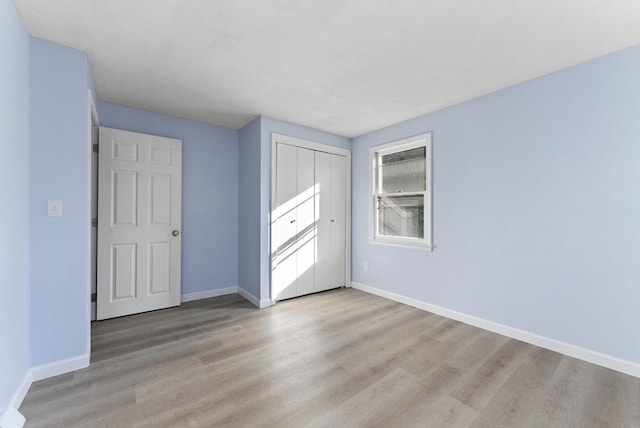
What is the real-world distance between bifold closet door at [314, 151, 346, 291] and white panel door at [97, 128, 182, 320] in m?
1.84

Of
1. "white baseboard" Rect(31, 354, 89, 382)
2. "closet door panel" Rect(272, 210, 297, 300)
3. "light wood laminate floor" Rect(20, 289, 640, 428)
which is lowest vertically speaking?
"light wood laminate floor" Rect(20, 289, 640, 428)

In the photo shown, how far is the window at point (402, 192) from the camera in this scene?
3291 mm

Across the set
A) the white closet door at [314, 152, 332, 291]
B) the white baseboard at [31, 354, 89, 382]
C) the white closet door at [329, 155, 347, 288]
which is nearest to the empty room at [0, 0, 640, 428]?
the white baseboard at [31, 354, 89, 382]

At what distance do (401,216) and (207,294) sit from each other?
286 centimetres

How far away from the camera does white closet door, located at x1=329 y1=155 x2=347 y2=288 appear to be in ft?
13.4

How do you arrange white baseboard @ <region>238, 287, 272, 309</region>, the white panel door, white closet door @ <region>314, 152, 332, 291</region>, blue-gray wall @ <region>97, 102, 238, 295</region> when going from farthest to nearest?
1. white closet door @ <region>314, 152, 332, 291</region>
2. blue-gray wall @ <region>97, 102, 238, 295</region>
3. white baseboard @ <region>238, 287, 272, 309</region>
4. the white panel door

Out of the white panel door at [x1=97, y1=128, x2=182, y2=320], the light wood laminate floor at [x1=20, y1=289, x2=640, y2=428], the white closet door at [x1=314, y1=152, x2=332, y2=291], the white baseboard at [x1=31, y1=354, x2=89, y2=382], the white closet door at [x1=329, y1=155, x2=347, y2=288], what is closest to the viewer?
the light wood laminate floor at [x1=20, y1=289, x2=640, y2=428]

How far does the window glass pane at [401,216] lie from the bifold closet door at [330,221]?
0.63 metres

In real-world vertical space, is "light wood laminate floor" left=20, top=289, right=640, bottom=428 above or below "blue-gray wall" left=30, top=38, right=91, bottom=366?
below

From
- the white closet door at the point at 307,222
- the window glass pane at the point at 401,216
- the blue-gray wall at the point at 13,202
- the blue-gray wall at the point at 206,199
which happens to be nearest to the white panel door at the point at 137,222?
the blue-gray wall at the point at 206,199

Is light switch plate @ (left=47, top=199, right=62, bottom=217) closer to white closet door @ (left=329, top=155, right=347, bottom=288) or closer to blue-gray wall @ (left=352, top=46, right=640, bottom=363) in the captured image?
white closet door @ (left=329, top=155, right=347, bottom=288)

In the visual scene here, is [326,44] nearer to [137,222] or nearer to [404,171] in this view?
[404,171]

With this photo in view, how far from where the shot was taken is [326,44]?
6.43 ft

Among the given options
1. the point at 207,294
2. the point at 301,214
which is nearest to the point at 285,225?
the point at 301,214
